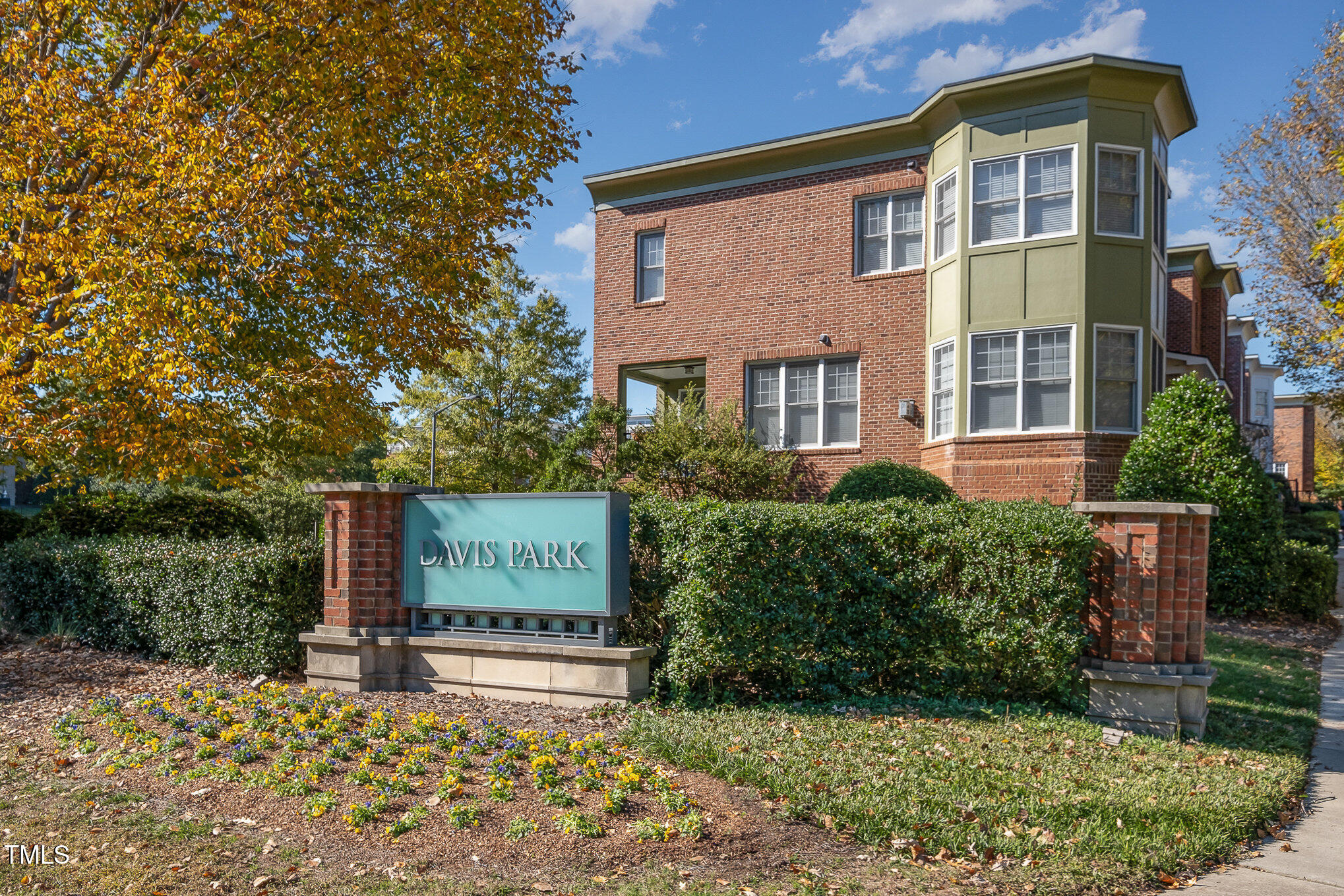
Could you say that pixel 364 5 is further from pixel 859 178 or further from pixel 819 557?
pixel 859 178

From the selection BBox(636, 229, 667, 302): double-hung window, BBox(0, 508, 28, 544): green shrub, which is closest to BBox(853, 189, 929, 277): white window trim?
BBox(636, 229, 667, 302): double-hung window

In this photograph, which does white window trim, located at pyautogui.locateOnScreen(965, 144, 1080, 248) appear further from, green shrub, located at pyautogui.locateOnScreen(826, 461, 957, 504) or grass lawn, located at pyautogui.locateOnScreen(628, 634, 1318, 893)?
grass lawn, located at pyautogui.locateOnScreen(628, 634, 1318, 893)

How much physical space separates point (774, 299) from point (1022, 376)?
5.02 meters

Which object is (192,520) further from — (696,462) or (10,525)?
(696,462)

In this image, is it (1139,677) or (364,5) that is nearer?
(1139,677)

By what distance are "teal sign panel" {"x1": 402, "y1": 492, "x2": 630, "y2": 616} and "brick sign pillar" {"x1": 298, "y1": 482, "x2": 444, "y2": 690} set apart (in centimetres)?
17

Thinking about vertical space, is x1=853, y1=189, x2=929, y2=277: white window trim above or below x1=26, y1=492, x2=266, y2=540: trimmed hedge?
above

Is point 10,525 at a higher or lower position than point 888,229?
lower

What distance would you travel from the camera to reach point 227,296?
423 inches

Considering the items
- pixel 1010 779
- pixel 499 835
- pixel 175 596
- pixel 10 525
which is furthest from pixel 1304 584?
pixel 10 525

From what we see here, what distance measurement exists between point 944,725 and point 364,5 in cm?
874

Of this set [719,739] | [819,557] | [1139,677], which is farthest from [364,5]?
[1139,677]

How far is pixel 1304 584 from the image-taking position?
1316cm

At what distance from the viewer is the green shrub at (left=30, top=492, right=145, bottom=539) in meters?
12.0
